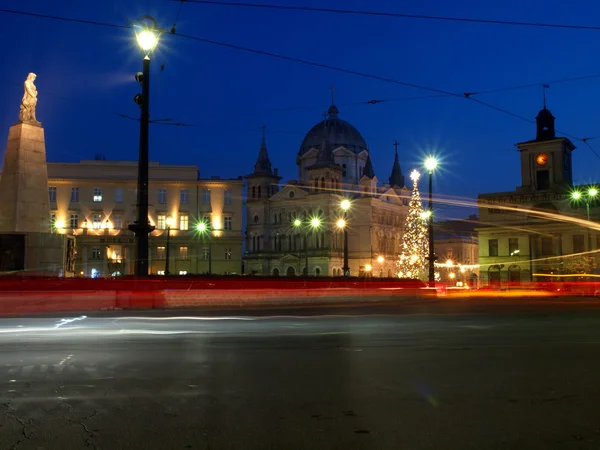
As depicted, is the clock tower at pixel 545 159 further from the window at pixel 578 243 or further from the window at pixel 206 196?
the window at pixel 206 196

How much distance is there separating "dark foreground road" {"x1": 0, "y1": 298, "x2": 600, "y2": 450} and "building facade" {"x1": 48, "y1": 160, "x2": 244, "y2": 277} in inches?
2614

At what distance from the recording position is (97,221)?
80.1 metres

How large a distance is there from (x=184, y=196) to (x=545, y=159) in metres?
43.5

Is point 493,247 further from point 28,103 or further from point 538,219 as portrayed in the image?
point 28,103

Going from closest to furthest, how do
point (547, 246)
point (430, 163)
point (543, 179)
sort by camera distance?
point (430, 163), point (547, 246), point (543, 179)

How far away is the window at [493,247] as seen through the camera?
79.8 metres

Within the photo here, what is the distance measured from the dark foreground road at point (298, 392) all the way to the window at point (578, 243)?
208 feet

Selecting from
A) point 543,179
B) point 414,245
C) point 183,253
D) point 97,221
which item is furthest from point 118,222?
point 543,179

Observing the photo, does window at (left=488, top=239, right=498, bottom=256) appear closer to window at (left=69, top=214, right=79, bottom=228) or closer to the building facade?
the building facade

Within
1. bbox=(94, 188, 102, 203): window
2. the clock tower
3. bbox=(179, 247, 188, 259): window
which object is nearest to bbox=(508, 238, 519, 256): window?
the clock tower

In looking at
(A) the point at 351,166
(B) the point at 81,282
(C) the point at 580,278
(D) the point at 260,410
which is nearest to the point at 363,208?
(A) the point at 351,166

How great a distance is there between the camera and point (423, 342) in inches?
501

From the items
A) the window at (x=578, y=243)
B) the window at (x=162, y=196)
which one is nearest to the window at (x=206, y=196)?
the window at (x=162, y=196)

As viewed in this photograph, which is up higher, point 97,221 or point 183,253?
point 97,221
